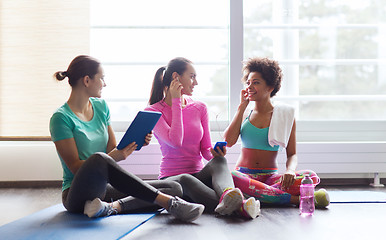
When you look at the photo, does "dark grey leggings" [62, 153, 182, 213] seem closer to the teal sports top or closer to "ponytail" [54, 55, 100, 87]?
→ "ponytail" [54, 55, 100, 87]

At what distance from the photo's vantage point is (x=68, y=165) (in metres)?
2.45

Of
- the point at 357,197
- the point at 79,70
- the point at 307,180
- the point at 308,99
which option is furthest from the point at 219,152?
the point at 308,99

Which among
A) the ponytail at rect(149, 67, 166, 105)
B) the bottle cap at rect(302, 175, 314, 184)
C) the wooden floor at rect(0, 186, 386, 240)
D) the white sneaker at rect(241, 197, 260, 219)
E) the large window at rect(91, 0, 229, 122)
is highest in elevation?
the large window at rect(91, 0, 229, 122)

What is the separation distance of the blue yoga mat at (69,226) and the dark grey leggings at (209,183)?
0.27m

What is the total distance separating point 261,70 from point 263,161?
58 cm

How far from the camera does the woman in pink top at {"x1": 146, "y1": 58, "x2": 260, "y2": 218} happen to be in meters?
2.63

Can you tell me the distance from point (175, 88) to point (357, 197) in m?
1.42

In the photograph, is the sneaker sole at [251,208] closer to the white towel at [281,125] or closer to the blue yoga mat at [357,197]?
the white towel at [281,125]

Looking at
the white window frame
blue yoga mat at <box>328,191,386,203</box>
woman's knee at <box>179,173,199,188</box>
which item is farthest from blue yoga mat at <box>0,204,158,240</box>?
the white window frame

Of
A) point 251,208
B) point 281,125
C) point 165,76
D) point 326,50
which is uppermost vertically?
point 326,50

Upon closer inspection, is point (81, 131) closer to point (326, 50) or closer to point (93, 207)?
point (93, 207)

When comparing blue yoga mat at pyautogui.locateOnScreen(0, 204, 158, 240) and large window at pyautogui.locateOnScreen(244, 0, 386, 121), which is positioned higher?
large window at pyautogui.locateOnScreen(244, 0, 386, 121)

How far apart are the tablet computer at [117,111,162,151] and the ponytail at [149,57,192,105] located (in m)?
0.45

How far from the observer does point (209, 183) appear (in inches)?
108
